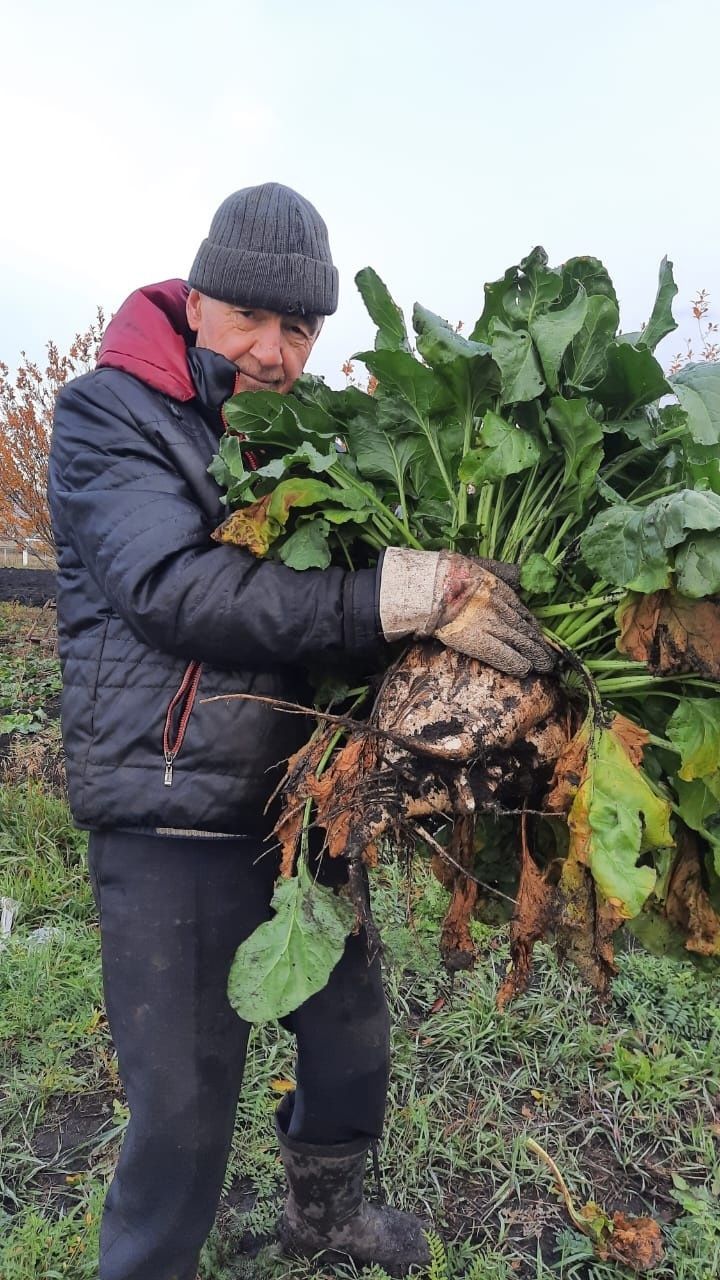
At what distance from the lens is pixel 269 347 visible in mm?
2000

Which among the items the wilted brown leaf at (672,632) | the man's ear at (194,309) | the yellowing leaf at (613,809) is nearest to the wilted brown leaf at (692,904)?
the yellowing leaf at (613,809)

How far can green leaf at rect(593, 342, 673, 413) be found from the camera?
1745mm

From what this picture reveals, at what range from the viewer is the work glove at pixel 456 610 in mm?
1740

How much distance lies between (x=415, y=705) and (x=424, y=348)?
2.38 feet

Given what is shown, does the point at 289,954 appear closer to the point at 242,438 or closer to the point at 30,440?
the point at 242,438

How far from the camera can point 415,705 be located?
5.93ft

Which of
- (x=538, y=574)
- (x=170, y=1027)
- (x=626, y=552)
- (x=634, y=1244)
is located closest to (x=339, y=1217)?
(x=634, y=1244)

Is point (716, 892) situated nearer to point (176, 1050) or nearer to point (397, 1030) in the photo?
point (176, 1050)

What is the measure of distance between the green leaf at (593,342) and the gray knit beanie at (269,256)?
0.63 metres

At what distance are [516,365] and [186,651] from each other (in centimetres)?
85

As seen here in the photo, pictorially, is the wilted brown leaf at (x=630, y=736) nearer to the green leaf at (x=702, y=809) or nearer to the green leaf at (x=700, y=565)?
the green leaf at (x=702, y=809)

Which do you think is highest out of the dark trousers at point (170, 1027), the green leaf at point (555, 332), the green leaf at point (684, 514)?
the green leaf at point (555, 332)

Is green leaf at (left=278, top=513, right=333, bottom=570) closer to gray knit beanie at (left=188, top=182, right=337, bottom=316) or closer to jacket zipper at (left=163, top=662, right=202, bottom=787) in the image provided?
jacket zipper at (left=163, top=662, right=202, bottom=787)

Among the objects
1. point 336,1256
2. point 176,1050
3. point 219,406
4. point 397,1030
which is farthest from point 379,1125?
point 219,406
